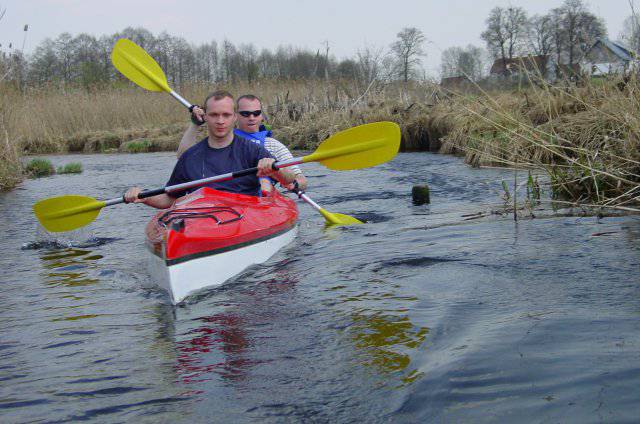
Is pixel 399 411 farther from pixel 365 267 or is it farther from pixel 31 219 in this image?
pixel 31 219

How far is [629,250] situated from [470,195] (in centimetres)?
335

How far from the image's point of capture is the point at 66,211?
544 centimetres

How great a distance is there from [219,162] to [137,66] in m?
2.45

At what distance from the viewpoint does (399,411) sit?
2369mm

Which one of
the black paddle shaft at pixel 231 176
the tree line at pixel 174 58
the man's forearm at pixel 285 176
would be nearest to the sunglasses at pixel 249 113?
the man's forearm at pixel 285 176

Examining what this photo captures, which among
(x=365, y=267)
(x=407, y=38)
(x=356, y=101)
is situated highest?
(x=407, y=38)

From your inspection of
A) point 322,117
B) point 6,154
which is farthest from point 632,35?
point 322,117

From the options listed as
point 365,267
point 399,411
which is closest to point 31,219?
point 365,267

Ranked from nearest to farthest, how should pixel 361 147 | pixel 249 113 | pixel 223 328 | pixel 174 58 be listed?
pixel 223 328 < pixel 361 147 < pixel 249 113 < pixel 174 58

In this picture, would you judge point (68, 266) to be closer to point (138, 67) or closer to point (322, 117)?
point (138, 67)

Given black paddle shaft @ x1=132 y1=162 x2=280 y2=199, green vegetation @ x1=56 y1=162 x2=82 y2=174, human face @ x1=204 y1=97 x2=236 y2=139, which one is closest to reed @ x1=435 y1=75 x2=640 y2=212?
black paddle shaft @ x1=132 y1=162 x2=280 y2=199

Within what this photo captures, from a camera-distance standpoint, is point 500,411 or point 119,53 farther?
point 119,53

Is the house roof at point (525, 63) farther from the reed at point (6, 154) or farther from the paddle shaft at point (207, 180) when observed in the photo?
the reed at point (6, 154)

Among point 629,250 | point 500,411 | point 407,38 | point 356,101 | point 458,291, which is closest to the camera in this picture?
point 500,411
